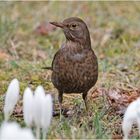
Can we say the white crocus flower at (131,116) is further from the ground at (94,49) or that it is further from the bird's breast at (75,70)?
the bird's breast at (75,70)

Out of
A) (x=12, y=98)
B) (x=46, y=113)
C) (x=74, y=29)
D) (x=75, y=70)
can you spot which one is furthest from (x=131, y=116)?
(x=74, y=29)

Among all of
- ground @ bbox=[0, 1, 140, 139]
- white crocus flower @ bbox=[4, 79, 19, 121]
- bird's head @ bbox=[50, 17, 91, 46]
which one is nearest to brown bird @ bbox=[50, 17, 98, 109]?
bird's head @ bbox=[50, 17, 91, 46]

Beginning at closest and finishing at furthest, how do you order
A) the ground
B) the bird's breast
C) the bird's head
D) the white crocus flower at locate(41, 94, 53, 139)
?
1. the white crocus flower at locate(41, 94, 53, 139)
2. the ground
3. the bird's breast
4. the bird's head

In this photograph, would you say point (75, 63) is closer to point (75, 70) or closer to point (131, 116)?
point (75, 70)

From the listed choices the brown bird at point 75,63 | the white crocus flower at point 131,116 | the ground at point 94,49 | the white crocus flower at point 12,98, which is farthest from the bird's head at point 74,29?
the white crocus flower at point 131,116

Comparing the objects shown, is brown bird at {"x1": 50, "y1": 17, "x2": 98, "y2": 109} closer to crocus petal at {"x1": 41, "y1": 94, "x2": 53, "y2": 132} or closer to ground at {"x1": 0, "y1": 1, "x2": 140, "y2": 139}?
ground at {"x1": 0, "y1": 1, "x2": 140, "y2": 139}

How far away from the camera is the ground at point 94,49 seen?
5770mm

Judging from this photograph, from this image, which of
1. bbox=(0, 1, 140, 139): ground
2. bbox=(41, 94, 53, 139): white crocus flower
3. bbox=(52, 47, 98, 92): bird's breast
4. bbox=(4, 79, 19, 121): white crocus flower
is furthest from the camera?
bbox=(52, 47, 98, 92): bird's breast

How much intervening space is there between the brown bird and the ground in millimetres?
262

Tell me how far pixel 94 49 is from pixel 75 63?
337 cm

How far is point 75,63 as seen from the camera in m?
6.00

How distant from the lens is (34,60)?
8.57 metres

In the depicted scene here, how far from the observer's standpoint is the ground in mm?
5770

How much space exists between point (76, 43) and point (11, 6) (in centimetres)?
467
